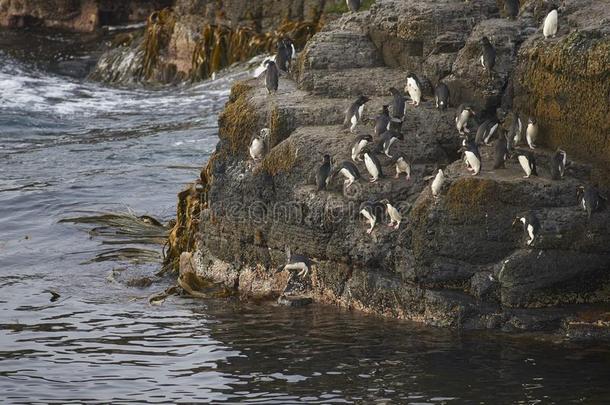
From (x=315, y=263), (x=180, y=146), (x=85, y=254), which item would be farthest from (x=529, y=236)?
(x=180, y=146)

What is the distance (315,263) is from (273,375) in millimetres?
2418

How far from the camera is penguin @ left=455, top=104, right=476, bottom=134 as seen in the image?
14.0 m

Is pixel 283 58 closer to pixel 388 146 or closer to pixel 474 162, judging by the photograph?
pixel 388 146

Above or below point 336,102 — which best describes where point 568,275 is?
below

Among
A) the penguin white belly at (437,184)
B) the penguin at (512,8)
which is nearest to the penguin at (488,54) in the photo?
the penguin at (512,8)

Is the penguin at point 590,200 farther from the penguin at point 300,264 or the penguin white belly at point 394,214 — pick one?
the penguin at point 300,264

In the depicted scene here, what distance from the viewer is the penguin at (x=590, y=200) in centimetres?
1251

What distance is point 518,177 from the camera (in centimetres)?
1308

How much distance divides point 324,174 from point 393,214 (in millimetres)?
1087

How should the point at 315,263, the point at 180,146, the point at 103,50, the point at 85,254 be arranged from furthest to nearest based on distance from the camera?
1. the point at 103,50
2. the point at 180,146
3. the point at 85,254
4. the point at 315,263

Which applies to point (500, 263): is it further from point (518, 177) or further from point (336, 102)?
point (336, 102)

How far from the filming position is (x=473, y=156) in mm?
13188

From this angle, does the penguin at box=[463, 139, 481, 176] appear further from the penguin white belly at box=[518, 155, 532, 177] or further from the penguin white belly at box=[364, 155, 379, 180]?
the penguin white belly at box=[364, 155, 379, 180]

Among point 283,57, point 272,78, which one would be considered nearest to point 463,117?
point 272,78
